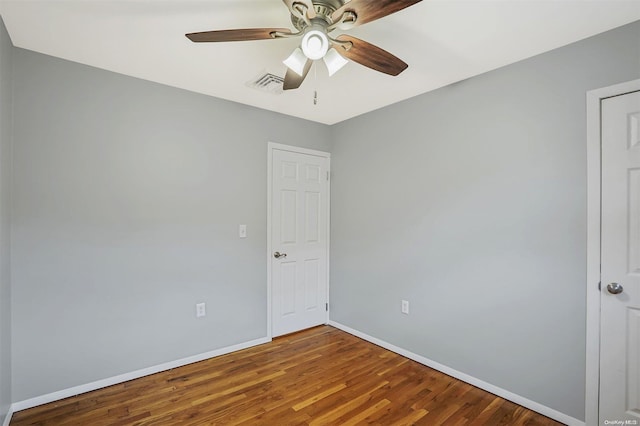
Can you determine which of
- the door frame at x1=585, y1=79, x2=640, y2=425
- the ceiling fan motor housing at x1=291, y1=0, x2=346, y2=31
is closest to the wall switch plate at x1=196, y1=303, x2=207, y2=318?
the ceiling fan motor housing at x1=291, y1=0, x2=346, y2=31

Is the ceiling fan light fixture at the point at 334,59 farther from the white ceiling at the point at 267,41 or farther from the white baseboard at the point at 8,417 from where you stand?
the white baseboard at the point at 8,417

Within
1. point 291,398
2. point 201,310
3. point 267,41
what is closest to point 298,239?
point 201,310

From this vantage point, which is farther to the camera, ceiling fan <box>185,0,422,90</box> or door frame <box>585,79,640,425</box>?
door frame <box>585,79,640,425</box>

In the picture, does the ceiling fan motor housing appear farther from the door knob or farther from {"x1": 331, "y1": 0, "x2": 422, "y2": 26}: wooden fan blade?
the door knob

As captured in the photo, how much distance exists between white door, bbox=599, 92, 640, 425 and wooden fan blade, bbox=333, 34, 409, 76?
134 centimetres

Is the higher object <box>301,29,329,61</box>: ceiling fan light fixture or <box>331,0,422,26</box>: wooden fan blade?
<box>331,0,422,26</box>: wooden fan blade

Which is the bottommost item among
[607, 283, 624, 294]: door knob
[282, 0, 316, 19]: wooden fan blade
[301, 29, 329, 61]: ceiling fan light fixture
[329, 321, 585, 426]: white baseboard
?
[329, 321, 585, 426]: white baseboard

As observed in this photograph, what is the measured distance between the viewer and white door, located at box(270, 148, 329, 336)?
3309mm

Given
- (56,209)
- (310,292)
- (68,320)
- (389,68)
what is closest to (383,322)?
(310,292)

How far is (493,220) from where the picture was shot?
2.32 m

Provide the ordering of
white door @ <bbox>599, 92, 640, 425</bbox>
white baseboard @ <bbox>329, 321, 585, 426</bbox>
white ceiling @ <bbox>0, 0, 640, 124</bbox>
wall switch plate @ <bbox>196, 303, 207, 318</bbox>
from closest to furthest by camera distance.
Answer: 1. white ceiling @ <bbox>0, 0, 640, 124</bbox>
2. white door @ <bbox>599, 92, 640, 425</bbox>
3. white baseboard @ <bbox>329, 321, 585, 426</bbox>
4. wall switch plate @ <bbox>196, 303, 207, 318</bbox>

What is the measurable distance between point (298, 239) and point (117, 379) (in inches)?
79.0

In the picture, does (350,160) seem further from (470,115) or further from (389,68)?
(389,68)

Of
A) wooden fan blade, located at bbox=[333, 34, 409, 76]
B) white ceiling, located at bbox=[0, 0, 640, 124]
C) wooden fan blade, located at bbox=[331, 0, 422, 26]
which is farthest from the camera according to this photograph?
white ceiling, located at bbox=[0, 0, 640, 124]
